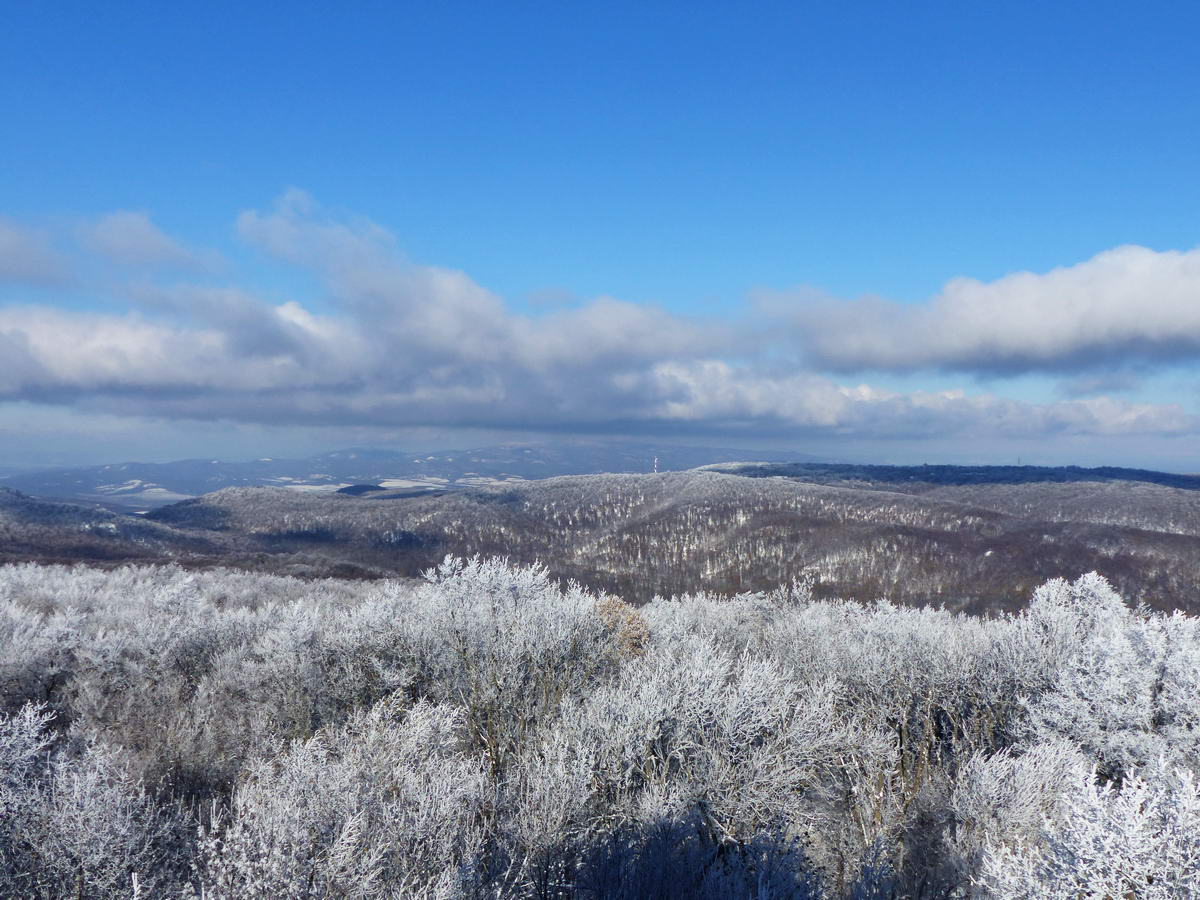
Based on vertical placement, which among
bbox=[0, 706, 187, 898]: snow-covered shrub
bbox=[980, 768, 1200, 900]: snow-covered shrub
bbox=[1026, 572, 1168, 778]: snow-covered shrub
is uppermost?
bbox=[980, 768, 1200, 900]: snow-covered shrub

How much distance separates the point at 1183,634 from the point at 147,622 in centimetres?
5174

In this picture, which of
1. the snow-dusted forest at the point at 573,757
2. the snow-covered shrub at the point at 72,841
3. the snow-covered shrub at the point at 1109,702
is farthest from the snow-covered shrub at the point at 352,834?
the snow-covered shrub at the point at 1109,702

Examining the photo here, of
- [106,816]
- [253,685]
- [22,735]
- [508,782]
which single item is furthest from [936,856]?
[253,685]

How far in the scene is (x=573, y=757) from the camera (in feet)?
54.0

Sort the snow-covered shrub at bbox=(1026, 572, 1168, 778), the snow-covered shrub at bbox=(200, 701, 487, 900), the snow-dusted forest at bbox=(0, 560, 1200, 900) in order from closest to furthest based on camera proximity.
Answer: the snow-covered shrub at bbox=(200, 701, 487, 900) < the snow-dusted forest at bbox=(0, 560, 1200, 900) < the snow-covered shrub at bbox=(1026, 572, 1168, 778)

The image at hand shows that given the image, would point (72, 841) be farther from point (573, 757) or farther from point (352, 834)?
point (573, 757)

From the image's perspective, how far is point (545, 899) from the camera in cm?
1176

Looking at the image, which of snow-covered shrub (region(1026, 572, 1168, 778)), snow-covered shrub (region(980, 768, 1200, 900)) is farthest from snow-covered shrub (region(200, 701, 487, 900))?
snow-covered shrub (region(1026, 572, 1168, 778))

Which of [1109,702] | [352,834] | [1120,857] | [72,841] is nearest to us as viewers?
[1120,857]

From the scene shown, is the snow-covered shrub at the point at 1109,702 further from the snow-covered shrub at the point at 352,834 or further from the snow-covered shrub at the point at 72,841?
the snow-covered shrub at the point at 72,841

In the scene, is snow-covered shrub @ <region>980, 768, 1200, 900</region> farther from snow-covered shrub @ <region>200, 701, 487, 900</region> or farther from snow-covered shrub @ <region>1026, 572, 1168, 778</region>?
snow-covered shrub @ <region>1026, 572, 1168, 778</region>

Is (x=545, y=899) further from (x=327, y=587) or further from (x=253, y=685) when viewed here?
(x=327, y=587)

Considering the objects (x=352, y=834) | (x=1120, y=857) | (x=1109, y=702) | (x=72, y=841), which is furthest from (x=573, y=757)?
(x=1109, y=702)

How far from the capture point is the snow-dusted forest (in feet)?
33.9
